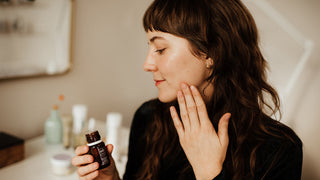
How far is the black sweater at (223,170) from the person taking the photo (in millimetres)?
804

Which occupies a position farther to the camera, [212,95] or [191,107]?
[212,95]

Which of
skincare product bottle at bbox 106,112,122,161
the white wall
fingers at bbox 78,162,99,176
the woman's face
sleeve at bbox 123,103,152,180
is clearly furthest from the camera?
the white wall

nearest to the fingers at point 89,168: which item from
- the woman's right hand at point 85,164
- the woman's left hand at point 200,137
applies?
the woman's right hand at point 85,164

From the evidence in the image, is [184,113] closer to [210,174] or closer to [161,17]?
[210,174]

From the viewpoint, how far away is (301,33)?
1.77 meters

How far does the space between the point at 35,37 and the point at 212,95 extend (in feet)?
2.89

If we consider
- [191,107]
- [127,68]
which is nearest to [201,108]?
[191,107]

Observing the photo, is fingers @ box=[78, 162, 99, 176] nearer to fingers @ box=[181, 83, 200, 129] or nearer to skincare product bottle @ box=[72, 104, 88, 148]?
fingers @ box=[181, 83, 200, 129]

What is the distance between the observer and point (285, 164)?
80 cm

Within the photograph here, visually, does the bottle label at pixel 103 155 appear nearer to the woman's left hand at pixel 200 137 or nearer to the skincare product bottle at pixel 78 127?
the woman's left hand at pixel 200 137

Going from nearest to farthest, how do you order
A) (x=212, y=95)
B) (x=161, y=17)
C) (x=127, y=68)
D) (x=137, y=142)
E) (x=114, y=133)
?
(x=161, y=17) → (x=212, y=95) → (x=137, y=142) → (x=114, y=133) → (x=127, y=68)

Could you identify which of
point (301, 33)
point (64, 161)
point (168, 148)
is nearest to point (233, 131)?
point (168, 148)

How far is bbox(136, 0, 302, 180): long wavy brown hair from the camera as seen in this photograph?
0.77m

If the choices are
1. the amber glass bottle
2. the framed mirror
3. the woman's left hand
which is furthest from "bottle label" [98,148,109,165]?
the framed mirror
